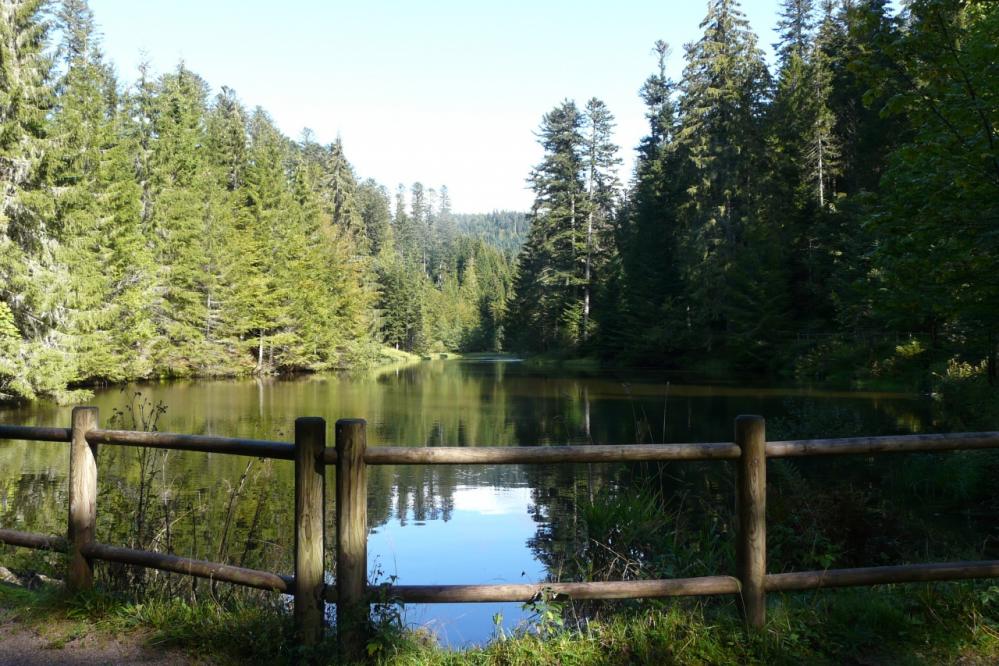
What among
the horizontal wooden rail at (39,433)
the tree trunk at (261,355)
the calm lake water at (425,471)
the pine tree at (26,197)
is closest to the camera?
the horizontal wooden rail at (39,433)

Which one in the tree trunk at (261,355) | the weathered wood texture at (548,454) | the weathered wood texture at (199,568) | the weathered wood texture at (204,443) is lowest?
the weathered wood texture at (199,568)

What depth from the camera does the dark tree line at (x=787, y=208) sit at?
9.65 metres

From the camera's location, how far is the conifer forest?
1041 cm

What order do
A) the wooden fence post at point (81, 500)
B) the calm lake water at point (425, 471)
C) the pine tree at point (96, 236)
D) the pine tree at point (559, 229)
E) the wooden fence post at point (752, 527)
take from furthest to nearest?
the pine tree at point (559, 229), the pine tree at point (96, 236), the calm lake water at point (425, 471), the wooden fence post at point (81, 500), the wooden fence post at point (752, 527)

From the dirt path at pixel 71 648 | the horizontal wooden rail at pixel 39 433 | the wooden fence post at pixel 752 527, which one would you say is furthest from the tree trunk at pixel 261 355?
the wooden fence post at pixel 752 527

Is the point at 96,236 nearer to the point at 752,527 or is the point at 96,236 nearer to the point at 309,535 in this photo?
the point at 309,535

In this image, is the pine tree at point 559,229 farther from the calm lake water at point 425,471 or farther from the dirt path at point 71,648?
the dirt path at point 71,648

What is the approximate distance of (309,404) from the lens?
25.8 meters

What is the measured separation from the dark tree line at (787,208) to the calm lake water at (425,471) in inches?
166

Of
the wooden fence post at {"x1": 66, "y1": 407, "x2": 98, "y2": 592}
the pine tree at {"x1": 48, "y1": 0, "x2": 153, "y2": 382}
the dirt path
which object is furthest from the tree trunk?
the dirt path

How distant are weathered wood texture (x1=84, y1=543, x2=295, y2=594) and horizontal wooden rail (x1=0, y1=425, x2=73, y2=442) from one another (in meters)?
0.67

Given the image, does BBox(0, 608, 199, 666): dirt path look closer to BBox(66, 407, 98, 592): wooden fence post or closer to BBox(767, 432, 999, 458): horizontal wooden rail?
BBox(66, 407, 98, 592): wooden fence post

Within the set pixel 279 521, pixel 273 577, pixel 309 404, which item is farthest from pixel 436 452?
pixel 309 404

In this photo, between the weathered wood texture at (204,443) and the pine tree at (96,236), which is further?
the pine tree at (96,236)
